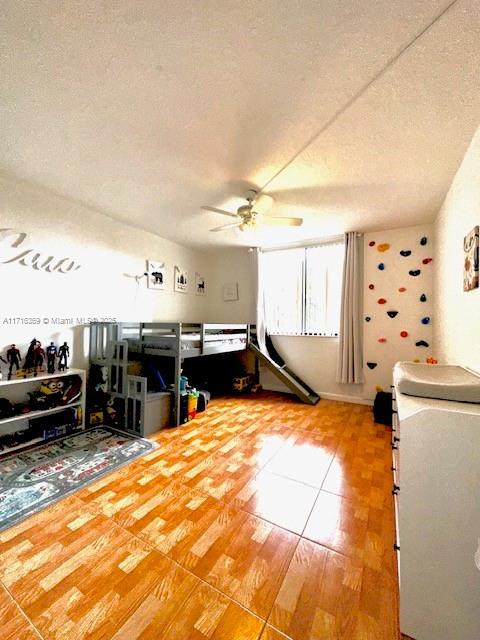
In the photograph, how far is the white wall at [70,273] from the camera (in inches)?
93.4

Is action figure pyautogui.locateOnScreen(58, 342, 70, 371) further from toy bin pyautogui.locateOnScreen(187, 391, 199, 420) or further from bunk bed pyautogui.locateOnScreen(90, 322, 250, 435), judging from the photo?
toy bin pyautogui.locateOnScreen(187, 391, 199, 420)

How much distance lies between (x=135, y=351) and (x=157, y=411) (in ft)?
2.59

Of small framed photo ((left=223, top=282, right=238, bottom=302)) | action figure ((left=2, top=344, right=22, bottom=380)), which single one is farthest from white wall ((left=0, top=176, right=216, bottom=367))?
small framed photo ((left=223, top=282, right=238, bottom=302))

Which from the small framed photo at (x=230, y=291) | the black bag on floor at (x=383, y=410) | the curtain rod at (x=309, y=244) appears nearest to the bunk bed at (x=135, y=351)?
the small framed photo at (x=230, y=291)

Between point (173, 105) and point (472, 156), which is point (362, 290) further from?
point (173, 105)

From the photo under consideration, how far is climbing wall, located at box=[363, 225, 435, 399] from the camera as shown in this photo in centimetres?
323

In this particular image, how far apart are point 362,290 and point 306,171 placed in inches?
82.9

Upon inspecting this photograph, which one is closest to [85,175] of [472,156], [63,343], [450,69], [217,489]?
[63,343]

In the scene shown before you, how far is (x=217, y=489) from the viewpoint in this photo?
1.72m

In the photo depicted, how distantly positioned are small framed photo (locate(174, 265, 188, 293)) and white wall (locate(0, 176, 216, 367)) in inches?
10.6

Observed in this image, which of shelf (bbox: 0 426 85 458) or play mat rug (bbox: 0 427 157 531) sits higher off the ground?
shelf (bbox: 0 426 85 458)

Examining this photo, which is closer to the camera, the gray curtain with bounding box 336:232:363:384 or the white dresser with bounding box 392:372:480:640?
the white dresser with bounding box 392:372:480:640

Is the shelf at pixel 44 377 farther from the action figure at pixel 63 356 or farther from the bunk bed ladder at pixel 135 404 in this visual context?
the bunk bed ladder at pixel 135 404

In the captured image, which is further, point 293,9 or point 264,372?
point 264,372
